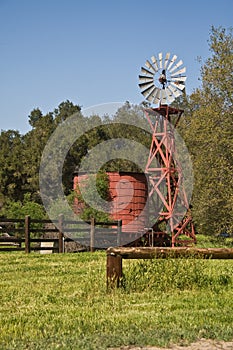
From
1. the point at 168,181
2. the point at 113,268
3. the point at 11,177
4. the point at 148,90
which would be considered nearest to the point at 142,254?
the point at 113,268

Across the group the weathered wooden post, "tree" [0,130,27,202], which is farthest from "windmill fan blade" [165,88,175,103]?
"tree" [0,130,27,202]

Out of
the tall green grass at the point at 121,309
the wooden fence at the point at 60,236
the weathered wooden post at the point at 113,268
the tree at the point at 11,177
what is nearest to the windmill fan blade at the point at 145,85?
the wooden fence at the point at 60,236

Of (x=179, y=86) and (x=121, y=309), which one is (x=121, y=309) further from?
(x=179, y=86)

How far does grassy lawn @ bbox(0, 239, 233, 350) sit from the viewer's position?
6156mm

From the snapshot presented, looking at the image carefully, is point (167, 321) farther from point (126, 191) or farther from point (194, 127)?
point (126, 191)

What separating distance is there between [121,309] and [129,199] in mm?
23180

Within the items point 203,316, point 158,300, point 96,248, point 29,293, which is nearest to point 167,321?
point 203,316

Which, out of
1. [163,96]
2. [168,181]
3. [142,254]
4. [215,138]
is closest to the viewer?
[142,254]

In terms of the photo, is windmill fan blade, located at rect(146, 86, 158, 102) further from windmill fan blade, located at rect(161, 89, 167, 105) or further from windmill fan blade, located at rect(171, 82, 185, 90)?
windmill fan blade, located at rect(171, 82, 185, 90)

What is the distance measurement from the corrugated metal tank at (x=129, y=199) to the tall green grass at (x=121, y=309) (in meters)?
18.3

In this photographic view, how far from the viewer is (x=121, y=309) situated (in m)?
7.90

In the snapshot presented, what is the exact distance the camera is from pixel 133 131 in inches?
2167

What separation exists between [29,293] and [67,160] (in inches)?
1682

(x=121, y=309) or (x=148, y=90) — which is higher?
(x=148, y=90)
